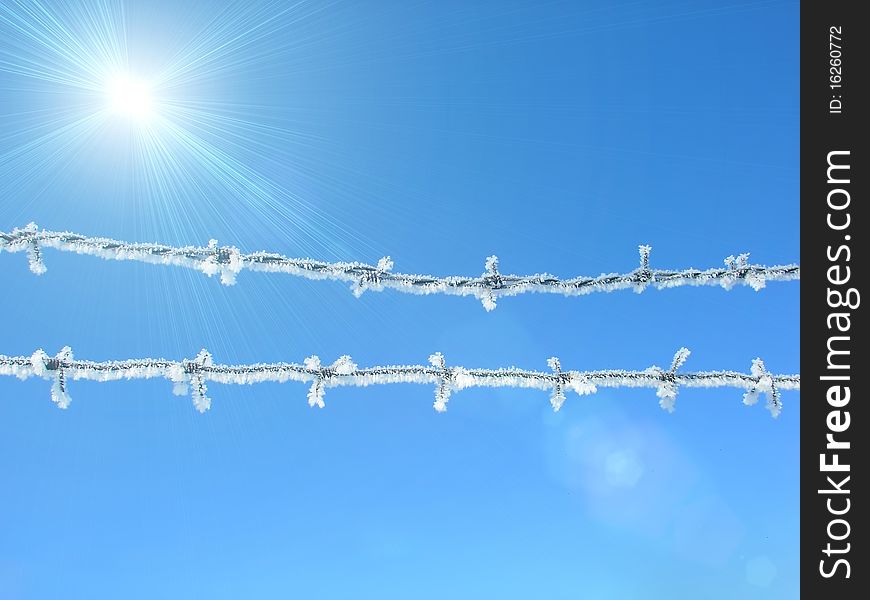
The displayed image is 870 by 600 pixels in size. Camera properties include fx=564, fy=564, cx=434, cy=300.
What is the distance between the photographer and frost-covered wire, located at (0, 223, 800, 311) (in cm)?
352

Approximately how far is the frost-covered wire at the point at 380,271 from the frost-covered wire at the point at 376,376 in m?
0.56

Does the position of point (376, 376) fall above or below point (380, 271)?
below

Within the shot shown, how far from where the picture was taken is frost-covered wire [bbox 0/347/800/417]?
3.20 m

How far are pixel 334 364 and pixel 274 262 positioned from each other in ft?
2.54

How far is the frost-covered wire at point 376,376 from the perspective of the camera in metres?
3.20

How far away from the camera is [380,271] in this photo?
3746mm

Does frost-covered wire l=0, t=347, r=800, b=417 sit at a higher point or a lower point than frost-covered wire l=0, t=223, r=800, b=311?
lower

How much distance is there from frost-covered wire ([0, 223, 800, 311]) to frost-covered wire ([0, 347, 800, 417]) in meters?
0.56

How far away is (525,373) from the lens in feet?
11.6

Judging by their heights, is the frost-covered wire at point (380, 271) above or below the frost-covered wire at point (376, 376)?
above

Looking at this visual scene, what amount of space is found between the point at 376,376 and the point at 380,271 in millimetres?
753
